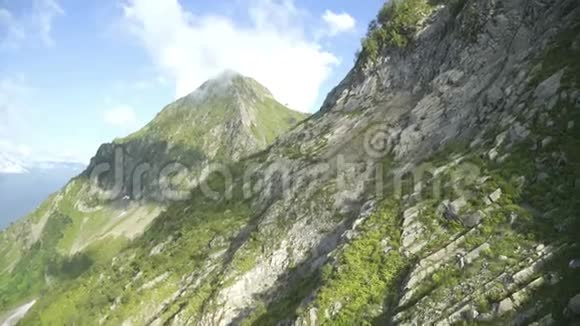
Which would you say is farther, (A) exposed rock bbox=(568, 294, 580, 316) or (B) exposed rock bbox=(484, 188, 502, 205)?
(B) exposed rock bbox=(484, 188, 502, 205)

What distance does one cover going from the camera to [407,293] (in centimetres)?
2542

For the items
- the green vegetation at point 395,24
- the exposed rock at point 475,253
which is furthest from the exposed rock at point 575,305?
the green vegetation at point 395,24

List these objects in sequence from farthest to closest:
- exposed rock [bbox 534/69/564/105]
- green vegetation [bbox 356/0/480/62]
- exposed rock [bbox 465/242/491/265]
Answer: green vegetation [bbox 356/0/480/62]
exposed rock [bbox 534/69/564/105]
exposed rock [bbox 465/242/491/265]

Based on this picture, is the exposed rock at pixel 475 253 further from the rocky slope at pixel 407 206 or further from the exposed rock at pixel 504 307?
the exposed rock at pixel 504 307

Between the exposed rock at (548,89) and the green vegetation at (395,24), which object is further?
the green vegetation at (395,24)

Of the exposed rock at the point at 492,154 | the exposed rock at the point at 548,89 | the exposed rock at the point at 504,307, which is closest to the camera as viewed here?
the exposed rock at the point at 504,307

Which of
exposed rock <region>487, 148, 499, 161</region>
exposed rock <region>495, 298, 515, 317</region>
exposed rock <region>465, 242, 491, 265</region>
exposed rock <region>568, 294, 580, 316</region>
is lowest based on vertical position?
exposed rock <region>495, 298, 515, 317</region>

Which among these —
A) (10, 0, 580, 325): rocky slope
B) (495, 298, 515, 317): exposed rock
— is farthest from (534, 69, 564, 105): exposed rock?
(495, 298, 515, 317): exposed rock

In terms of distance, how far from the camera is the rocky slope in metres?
23.5

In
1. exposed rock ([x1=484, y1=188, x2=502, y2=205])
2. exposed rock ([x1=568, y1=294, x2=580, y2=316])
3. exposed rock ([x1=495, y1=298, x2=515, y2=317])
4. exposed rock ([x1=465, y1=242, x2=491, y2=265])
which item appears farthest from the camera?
exposed rock ([x1=484, y1=188, x2=502, y2=205])

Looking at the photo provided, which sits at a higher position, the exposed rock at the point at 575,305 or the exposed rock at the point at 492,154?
the exposed rock at the point at 492,154

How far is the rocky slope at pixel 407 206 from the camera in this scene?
23531mm

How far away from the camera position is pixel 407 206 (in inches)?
1371

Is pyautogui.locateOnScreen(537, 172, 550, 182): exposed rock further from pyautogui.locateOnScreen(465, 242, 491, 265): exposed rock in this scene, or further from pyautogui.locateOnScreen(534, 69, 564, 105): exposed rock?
pyautogui.locateOnScreen(534, 69, 564, 105): exposed rock
